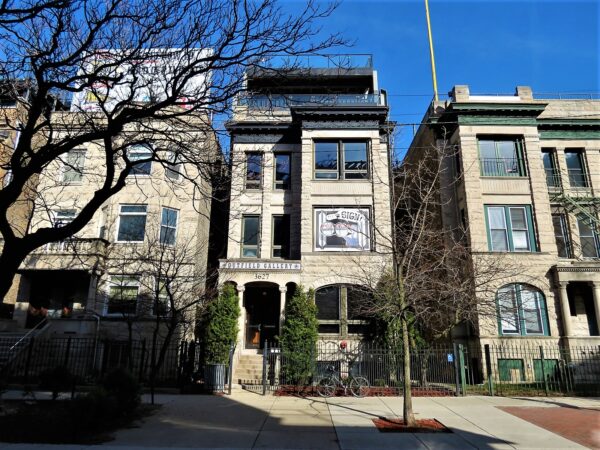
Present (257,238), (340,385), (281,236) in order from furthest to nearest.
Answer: (281,236)
(257,238)
(340,385)

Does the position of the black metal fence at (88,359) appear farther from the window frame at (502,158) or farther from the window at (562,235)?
the window at (562,235)

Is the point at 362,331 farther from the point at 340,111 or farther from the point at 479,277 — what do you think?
the point at 340,111

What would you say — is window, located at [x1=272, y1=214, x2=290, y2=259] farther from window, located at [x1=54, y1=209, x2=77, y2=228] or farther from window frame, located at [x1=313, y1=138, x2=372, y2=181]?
window, located at [x1=54, y1=209, x2=77, y2=228]

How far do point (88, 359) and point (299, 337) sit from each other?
9.23 meters

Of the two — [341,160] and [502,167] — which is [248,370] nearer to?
[341,160]

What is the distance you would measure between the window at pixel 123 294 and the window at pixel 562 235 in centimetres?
2081

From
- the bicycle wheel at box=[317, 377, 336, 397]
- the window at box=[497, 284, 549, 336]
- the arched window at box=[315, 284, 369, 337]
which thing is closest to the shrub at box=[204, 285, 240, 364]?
the arched window at box=[315, 284, 369, 337]

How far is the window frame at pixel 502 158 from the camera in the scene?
21.2 m

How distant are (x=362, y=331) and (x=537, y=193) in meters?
10.7

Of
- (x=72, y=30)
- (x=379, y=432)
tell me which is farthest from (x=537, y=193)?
(x=72, y=30)

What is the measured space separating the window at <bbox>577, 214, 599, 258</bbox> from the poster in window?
10.5 m

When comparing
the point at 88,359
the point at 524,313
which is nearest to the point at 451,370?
the point at 524,313

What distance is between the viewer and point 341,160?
72.6 ft

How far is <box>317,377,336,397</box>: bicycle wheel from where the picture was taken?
1472cm
